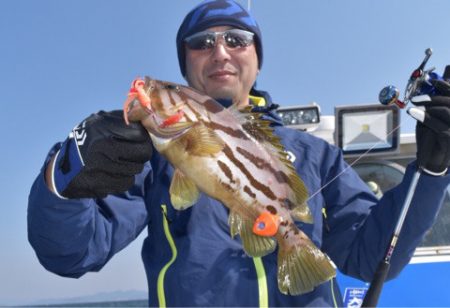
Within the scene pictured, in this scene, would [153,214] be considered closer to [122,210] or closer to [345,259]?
[122,210]

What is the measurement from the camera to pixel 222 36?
13.3ft

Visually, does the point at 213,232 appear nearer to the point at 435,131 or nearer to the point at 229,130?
the point at 229,130

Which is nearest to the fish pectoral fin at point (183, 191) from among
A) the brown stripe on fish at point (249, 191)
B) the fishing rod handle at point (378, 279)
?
the brown stripe on fish at point (249, 191)

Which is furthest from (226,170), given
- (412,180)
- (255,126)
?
(412,180)

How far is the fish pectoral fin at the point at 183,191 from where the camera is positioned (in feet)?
8.63

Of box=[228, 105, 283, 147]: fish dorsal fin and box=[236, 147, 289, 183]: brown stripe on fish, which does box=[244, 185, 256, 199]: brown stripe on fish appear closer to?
box=[236, 147, 289, 183]: brown stripe on fish

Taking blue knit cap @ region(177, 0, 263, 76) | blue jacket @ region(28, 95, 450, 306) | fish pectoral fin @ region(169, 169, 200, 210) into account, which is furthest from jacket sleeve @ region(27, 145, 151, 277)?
blue knit cap @ region(177, 0, 263, 76)

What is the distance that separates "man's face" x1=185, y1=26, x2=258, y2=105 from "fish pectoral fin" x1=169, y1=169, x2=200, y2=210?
1.48 metres

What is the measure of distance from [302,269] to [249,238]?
37cm

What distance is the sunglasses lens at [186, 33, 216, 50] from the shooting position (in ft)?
13.2

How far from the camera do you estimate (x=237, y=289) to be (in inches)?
123

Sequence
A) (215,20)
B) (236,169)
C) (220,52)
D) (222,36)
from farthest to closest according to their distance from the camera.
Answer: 1. (215,20)
2. (222,36)
3. (220,52)
4. (236,169)

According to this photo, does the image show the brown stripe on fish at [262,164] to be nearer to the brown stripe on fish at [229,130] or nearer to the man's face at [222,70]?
the brown stripe on fish at [229,130]

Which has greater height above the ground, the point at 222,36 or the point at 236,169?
the point at 222,36
